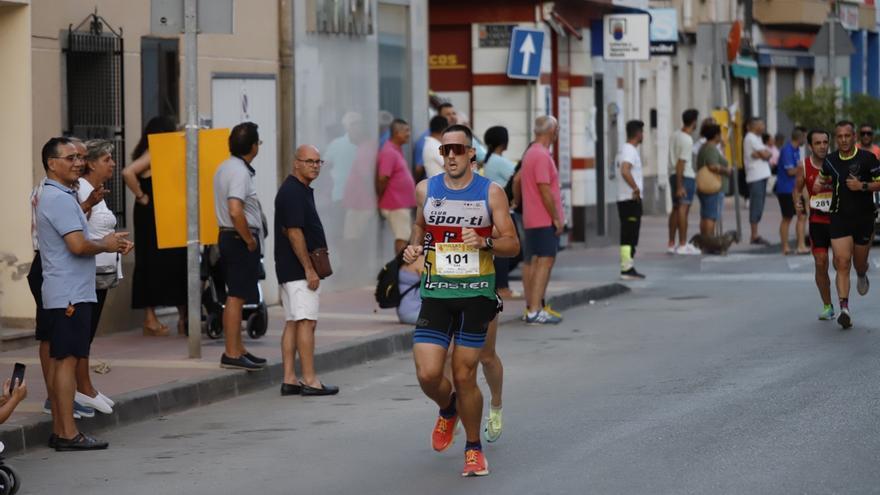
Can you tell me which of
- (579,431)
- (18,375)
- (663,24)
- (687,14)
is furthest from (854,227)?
(687,14)

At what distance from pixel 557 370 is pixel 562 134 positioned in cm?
1602

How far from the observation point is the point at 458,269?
32.8 ft

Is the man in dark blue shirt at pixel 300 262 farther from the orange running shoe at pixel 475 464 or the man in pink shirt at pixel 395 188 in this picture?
the man in pink shirt at pixel 395 188

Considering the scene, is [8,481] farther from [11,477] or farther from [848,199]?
[848,199]

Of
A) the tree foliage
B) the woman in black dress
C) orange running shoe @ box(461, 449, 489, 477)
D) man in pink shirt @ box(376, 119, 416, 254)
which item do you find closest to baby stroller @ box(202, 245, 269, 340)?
the woman in black dress

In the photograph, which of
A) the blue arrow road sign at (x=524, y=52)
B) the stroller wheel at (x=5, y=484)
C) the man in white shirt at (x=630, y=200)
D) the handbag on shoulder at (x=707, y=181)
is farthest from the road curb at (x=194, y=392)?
the handbag on shoulder at (x=707, y=181)

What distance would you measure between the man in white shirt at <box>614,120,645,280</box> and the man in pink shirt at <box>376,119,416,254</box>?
2.71m

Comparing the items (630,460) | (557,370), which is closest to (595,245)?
(557,370)

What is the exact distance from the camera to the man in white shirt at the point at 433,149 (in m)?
21.0

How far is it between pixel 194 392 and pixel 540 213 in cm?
583

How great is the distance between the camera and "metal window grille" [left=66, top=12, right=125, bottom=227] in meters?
16.3

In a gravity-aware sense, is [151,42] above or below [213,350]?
above

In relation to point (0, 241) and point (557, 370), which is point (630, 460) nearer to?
point (557, 370)

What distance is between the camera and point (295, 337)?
529 inches
